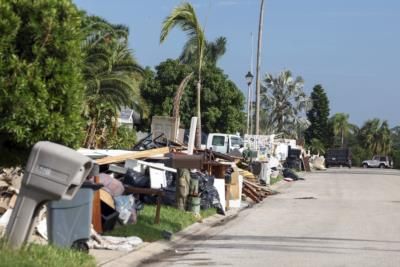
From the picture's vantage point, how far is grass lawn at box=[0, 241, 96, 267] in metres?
8.38

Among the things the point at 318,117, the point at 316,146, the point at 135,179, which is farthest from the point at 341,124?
the point at 135,179

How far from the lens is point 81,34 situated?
892 cm

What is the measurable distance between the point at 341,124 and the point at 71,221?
104 meters

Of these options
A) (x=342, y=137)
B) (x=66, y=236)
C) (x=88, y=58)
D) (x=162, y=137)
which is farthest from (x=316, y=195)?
(x=342, y=137)

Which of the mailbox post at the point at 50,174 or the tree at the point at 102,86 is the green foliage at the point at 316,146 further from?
the mailbox post at the point at 50,174

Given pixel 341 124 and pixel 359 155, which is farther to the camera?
pixel 341 124

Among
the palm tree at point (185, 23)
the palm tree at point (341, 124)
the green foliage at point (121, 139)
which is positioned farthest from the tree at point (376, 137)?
the palm tree at point (185, 23)

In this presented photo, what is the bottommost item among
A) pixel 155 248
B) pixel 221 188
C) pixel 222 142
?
pixel 155 248

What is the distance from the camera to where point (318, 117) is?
101 metres

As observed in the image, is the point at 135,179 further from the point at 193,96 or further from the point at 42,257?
the point at 193,96

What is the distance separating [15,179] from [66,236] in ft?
11.0

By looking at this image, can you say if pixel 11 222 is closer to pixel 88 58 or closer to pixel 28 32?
pixel 28 32

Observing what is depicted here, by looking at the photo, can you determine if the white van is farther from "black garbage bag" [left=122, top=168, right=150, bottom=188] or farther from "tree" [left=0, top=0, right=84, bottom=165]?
"tree" [left=0, top=0, right=84, bottom=165]

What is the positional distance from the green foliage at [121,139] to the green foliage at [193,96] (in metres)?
20.5
